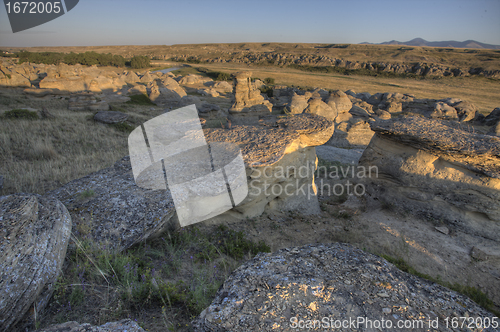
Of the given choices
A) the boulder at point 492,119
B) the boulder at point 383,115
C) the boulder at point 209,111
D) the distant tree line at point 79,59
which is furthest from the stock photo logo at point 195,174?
the distant tree line at point 79,59

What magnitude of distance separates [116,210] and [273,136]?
10.5 ft

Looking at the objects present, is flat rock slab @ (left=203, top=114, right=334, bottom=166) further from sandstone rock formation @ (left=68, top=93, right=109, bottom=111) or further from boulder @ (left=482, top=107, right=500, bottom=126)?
boulder @ (left=482, top=107, right=500, bottom=126)

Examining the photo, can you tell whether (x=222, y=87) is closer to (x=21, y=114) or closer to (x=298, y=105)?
(x=298, y=105)

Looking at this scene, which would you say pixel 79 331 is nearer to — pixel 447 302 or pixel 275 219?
pixel 447 302

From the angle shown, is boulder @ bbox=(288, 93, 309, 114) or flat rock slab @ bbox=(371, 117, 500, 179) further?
boulder @ bbox=(288, 93, 309, 114)

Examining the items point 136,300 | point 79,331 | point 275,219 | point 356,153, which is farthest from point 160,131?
point 356,153

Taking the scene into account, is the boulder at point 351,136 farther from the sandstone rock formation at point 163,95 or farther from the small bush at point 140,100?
the small bush at point 140,100

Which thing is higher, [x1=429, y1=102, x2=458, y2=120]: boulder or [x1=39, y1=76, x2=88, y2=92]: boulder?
[x1=39, y1=76, x2=88, y2=92]: boulder

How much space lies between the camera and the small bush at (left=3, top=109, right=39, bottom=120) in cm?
1106

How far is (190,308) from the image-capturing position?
2531 millimetres

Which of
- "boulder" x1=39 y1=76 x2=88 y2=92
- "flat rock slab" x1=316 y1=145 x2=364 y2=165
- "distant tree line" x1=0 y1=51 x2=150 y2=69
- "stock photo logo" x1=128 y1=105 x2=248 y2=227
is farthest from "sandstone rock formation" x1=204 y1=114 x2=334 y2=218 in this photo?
"distant tree line" x1=0 y1=51 x2=150 y2=69

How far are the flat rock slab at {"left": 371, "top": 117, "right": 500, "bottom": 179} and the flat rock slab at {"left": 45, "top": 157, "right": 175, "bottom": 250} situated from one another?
5403mm

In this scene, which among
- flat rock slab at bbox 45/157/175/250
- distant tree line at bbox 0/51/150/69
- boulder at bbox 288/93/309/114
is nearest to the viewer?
flat rock slab at bbox 45/157/175/250

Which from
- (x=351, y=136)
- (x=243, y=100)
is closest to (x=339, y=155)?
(x=351, y=136)
